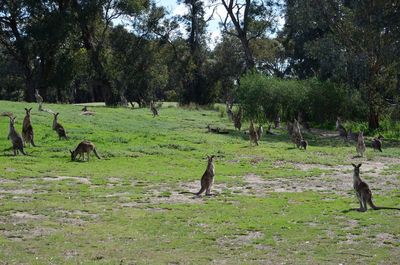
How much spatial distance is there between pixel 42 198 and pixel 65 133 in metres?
13.3

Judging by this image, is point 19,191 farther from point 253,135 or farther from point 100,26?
point 100,26

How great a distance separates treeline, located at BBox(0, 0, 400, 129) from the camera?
45.7m

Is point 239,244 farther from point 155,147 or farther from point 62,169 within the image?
point 155,147

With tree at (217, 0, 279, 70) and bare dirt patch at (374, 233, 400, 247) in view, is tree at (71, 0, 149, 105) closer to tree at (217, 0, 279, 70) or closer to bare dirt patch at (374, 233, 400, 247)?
tree at (217, 0, 279, 70)

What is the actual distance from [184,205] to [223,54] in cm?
6588

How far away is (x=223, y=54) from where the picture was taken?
8112 cm

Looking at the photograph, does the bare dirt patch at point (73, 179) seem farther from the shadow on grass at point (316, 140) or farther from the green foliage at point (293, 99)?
the green foliage at point (293, 99)

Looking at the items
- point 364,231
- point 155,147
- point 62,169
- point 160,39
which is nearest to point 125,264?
point 364,231

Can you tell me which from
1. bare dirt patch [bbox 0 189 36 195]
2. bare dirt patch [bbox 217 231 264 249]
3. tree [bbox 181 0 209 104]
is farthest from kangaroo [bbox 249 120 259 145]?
tree [bbox 181 0 209 104]

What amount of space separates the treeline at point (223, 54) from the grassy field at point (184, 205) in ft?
46.5

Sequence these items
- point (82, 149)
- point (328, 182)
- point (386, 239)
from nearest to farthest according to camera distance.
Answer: point (386, 239) < point (328, 182) < point (82, 149)

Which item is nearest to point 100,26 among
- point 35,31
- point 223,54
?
point 35,31

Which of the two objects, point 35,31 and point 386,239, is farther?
point 35,31

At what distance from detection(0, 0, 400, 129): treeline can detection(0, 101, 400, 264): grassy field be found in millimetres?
14170
